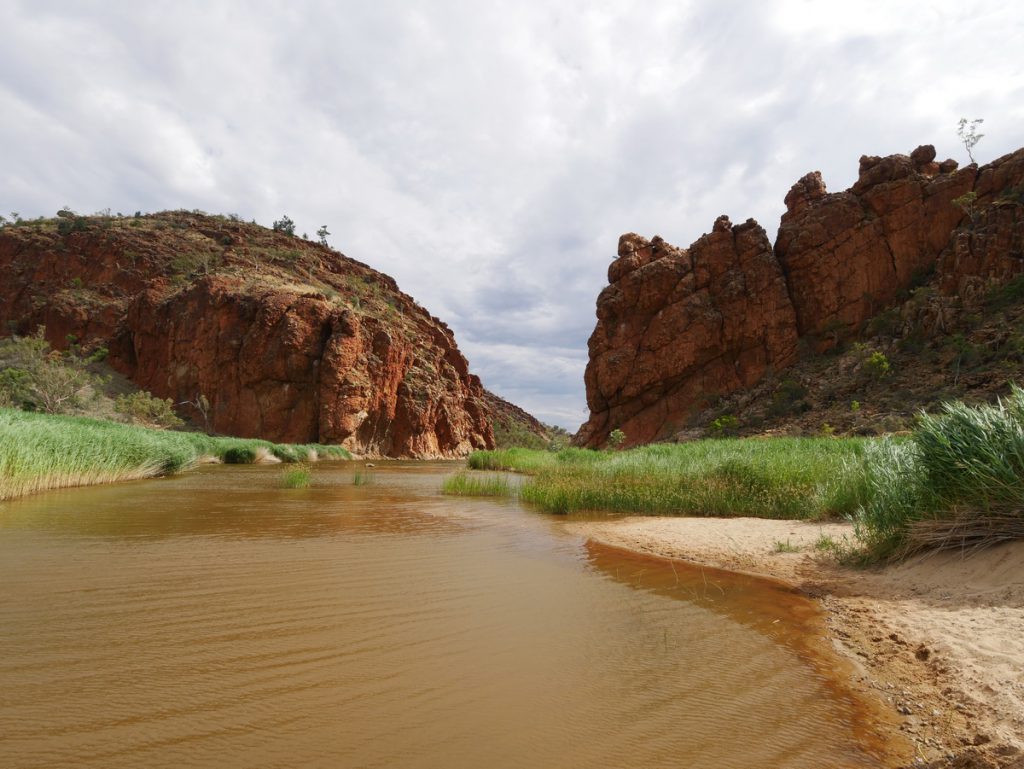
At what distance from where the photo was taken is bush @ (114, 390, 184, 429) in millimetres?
44219

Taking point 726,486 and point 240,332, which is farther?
point 240,332

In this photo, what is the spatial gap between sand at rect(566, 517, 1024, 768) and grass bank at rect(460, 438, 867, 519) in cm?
281

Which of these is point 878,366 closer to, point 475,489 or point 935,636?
point 475,489

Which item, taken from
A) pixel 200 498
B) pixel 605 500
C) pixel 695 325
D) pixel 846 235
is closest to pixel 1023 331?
pixel 846 235

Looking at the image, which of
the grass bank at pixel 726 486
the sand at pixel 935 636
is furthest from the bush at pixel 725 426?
the sand at pixel 935 636

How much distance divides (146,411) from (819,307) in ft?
189

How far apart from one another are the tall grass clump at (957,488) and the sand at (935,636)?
237 millimetres

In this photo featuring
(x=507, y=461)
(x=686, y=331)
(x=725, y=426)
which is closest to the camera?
(x=507, y=461)

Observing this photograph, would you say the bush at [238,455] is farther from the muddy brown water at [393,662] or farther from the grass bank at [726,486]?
the muddy brown water at [393,662]

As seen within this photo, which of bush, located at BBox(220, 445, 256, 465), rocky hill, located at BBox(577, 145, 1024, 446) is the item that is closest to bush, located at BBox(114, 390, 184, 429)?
bush, located at BBox(220, 445, 256, 465)

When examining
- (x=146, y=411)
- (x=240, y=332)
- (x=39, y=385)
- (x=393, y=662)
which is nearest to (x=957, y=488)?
(x=393, y=662)

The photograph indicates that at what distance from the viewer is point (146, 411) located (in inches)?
1743

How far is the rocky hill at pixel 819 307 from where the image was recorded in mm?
34812

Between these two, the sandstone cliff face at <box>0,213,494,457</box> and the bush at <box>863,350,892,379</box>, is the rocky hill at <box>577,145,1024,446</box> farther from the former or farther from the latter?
the sandstone cliff face at <box>0,213,494,457</box>
